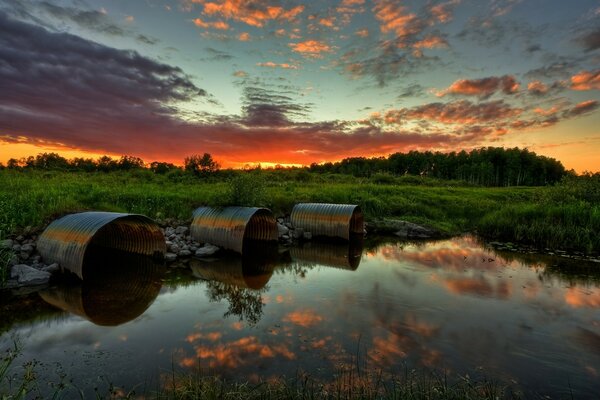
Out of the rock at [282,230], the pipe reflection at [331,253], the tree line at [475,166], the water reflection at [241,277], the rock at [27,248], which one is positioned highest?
the tree line at [475,166]

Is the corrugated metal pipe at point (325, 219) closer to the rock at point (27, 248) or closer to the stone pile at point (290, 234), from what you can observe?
the stone pile at point (290, 234)

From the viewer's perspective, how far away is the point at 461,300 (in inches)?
377

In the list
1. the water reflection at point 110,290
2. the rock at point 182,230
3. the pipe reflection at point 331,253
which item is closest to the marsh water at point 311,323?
the water reflection at point 110,290

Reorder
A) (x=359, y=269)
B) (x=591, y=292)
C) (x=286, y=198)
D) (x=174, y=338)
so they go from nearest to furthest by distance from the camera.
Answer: (x=174, y=338), (x=591, y=292), (x=359, y=269), (x=286, y=198)

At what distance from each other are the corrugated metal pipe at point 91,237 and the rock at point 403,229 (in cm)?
1369

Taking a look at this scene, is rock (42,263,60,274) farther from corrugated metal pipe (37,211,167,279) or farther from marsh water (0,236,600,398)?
marsh water (0,236,600,398)

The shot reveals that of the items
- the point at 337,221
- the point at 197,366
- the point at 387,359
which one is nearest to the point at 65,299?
the point at 197,366

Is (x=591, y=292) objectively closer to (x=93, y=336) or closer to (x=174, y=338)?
(x=174, y=338)

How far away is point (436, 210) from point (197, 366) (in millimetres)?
23851

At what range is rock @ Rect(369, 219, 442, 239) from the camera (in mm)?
20656

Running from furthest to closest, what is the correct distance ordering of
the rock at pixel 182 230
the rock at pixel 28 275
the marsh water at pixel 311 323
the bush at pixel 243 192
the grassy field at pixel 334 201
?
the bush at pixel 243 192 < the rock at pixel 182 230 < the grassy field at pixel 334 201 < the rock at pixel 28 275 < the marsh water at pixel 311 323

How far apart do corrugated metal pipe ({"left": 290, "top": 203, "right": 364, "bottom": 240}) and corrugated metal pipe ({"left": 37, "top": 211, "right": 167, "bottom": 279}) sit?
298 inches

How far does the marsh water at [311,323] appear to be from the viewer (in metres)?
5.84

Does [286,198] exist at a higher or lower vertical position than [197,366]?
higher
